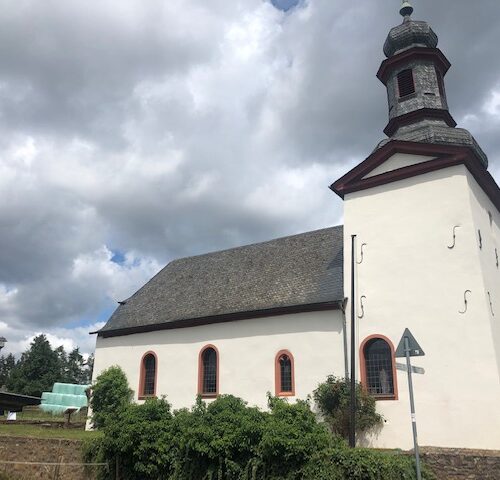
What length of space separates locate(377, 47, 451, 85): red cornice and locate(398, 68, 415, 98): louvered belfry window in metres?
0.47

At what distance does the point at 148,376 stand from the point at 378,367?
1114 cm

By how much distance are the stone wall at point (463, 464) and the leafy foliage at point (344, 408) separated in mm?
4824

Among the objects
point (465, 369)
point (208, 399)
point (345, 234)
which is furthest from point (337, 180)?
point (208, 399)

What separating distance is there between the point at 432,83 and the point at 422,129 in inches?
105

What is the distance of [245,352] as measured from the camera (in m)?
19.7

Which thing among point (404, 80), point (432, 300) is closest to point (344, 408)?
point (432, 300)

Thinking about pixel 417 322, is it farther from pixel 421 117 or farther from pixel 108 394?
pixel 108 394

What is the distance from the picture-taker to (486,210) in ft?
60.0

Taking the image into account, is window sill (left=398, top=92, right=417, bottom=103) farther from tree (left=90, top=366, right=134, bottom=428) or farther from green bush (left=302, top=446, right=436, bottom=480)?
tree (left=90, top=366, right=134, bottom=428)

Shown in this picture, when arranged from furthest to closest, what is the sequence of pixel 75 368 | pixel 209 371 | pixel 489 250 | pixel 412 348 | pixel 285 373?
pixel 75 368 → pixel 209 371 → pixel 285 373 → pixel 489 250 → pixel 412 348

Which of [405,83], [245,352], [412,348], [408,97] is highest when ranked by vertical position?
[405,83]

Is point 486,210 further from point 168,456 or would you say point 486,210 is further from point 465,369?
point 168,456

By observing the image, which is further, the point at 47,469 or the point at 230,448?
the point at 47,469

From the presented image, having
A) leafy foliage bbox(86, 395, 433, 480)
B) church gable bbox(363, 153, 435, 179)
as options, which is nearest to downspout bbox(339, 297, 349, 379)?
leafy foliage bbox(86, 395, 433, 480)
